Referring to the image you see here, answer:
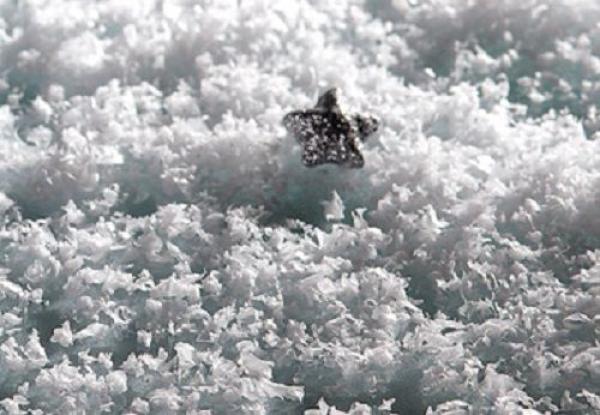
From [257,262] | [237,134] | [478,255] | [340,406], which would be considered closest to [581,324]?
[478,255]

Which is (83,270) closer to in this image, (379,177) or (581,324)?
(379,177)

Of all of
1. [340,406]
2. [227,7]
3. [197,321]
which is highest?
[227,7]

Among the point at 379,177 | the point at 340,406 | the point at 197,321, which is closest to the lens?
the point at 340,406

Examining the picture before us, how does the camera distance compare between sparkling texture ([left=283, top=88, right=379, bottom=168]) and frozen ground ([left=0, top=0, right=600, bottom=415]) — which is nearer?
frozen ground ([left=0, top=0, right=600, bottom=415])

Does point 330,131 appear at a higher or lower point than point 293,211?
higher
